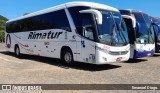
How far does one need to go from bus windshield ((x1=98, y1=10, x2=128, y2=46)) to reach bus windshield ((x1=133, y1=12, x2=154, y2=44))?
6.88 feet

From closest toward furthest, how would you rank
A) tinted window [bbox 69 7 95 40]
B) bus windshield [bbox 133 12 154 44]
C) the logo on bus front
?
tinted window [bbox 69 7 95 40], bus windshield [bbox 133 12 154 44], the logo on bus front

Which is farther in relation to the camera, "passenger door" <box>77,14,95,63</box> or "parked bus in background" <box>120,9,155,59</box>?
"parked bus in background" <box>120,9,155,59</box>

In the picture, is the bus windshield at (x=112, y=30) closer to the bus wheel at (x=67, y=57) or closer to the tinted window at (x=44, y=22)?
the tinted window at (x=44, y=22)

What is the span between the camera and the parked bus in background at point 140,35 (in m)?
14.5

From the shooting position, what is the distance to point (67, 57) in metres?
13.7

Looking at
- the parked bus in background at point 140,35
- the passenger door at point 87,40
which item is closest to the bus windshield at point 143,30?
the parked bus in background at point 140,35

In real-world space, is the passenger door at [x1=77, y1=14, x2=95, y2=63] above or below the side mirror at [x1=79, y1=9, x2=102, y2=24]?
below

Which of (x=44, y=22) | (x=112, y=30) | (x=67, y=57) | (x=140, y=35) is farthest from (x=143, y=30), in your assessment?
(x=44, y=22)

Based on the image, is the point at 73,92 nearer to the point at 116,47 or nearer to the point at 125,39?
the point at 116,47

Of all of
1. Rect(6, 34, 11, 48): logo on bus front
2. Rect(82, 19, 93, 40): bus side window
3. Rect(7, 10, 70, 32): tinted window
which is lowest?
Rect(6, 34, 11, 48): logo on bus front

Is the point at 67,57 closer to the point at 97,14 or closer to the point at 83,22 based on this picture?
the point at 83,22

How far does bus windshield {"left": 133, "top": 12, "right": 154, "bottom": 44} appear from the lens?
1474 cm

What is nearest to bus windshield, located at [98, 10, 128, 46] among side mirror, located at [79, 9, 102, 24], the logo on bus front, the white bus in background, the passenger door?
the white bus in background

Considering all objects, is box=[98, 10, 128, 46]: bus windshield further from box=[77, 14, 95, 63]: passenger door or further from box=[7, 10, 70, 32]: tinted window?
box=[7, 10, 70, 32]: tinted window
